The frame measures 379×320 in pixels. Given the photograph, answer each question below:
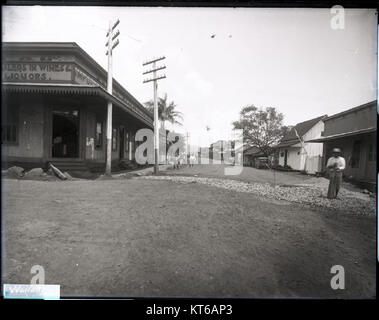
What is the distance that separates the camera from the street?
6.29 ft

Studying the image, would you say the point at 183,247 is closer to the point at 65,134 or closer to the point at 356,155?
the point at 356,155

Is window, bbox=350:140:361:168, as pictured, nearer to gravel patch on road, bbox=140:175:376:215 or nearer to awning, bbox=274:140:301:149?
gravel patch on road, bbox=140:175:376:215

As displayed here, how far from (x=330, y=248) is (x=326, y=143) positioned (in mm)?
1621

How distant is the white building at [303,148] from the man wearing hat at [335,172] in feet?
0.97

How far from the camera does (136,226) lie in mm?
2707

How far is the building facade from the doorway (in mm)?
6974

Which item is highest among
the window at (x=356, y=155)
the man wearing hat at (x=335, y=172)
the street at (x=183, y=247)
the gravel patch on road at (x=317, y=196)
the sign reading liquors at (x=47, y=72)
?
the sign reading liquors at (x=47, y=72)

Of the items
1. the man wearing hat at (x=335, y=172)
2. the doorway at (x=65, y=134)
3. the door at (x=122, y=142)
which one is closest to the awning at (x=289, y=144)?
the man wearing hat at (x=335, y=172)

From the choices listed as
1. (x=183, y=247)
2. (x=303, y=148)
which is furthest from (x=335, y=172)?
(x=183, y=247)

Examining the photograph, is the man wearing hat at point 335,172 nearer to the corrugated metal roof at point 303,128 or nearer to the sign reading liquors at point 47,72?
the corrugated metal roof at point 303,128

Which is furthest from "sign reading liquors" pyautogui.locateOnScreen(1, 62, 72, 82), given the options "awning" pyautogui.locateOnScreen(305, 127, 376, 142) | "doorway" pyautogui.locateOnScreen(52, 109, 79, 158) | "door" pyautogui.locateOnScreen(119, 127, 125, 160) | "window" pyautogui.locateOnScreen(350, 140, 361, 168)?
"window" pyautogui.locateOnScreen(350, 140, 361, 168)

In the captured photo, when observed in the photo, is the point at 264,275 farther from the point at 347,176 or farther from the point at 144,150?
the point at 144,150

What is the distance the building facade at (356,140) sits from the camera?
216 centimetres
